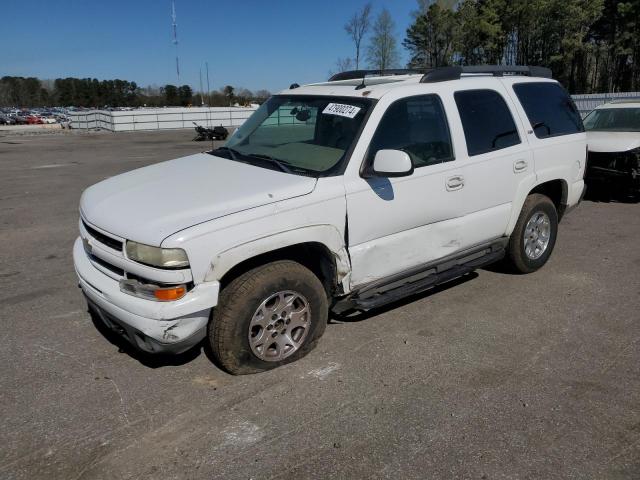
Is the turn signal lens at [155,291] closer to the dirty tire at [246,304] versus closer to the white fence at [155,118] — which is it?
the dirty tire at [246,304]

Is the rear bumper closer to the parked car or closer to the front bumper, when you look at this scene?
the parked car

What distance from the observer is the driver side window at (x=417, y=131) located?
3.87m

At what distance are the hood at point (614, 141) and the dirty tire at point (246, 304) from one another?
7126mm

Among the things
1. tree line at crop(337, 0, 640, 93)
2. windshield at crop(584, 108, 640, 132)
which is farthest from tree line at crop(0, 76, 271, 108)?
windshield at crop(584, 108, 640, 132)

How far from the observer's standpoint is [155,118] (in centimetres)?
3825

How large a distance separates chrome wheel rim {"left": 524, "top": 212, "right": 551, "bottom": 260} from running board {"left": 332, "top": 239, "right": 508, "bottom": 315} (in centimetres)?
51

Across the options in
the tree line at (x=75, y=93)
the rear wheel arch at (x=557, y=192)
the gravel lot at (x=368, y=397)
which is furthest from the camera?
the tree line at (x=75, y=93)

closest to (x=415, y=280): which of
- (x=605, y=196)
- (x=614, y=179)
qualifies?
(x=614, y=179)

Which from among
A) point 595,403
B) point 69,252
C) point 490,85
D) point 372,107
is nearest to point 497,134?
point 490,85

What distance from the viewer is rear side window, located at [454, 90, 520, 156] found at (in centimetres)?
438

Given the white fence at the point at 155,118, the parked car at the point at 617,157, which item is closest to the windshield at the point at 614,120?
the parked car at the point at 617,157

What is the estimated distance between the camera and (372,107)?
12.6 feet

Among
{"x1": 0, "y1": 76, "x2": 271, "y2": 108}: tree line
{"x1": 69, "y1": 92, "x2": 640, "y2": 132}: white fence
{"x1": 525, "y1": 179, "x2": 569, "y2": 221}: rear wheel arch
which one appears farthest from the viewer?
{"x1": 0, "y1": 76, "x2": 271, "y2": 108}: tree line

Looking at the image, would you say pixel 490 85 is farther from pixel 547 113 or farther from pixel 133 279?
pixel 133 279
